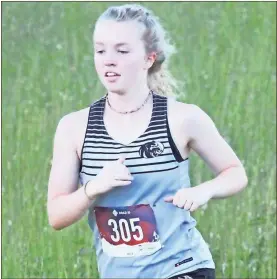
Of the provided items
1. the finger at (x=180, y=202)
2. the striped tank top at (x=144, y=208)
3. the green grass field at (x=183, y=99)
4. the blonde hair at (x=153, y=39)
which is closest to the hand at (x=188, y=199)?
the finger at (x=180, y=202)

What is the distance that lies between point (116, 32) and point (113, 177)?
0.56m

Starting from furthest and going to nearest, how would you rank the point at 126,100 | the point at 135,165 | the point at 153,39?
the point at 153,39 → the point at 126,100 → the point at 135,165

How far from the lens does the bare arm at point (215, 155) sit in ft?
15.1

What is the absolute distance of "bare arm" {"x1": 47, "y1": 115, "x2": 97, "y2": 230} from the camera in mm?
4629

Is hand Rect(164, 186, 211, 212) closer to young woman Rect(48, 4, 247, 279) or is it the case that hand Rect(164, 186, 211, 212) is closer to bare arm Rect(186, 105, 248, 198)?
young woman Rect(48, 4, 247, 279)

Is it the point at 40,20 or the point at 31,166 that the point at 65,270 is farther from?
the point at 40,20

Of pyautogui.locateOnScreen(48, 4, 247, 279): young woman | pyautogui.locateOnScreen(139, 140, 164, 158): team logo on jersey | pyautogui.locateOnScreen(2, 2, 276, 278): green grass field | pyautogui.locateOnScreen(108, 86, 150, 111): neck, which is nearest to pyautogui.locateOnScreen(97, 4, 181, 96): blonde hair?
pyautogui.locateOnScreen(48, 4, 247, 279): young woman

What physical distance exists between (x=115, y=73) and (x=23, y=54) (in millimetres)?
4251

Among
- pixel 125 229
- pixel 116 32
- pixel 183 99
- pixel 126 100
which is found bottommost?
pixel 125 229

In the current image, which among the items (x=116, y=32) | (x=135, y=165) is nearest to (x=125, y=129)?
(x=135, y=165)

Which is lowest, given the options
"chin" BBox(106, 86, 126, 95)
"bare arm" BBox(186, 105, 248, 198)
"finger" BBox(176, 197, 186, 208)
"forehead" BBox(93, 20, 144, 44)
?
"finger" BBox(176, 197, 186, 208)

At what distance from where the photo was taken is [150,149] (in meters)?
4.51

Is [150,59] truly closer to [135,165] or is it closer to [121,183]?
[135,165]

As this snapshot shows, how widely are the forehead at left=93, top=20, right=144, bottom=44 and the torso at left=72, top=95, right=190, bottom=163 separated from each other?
26cm
